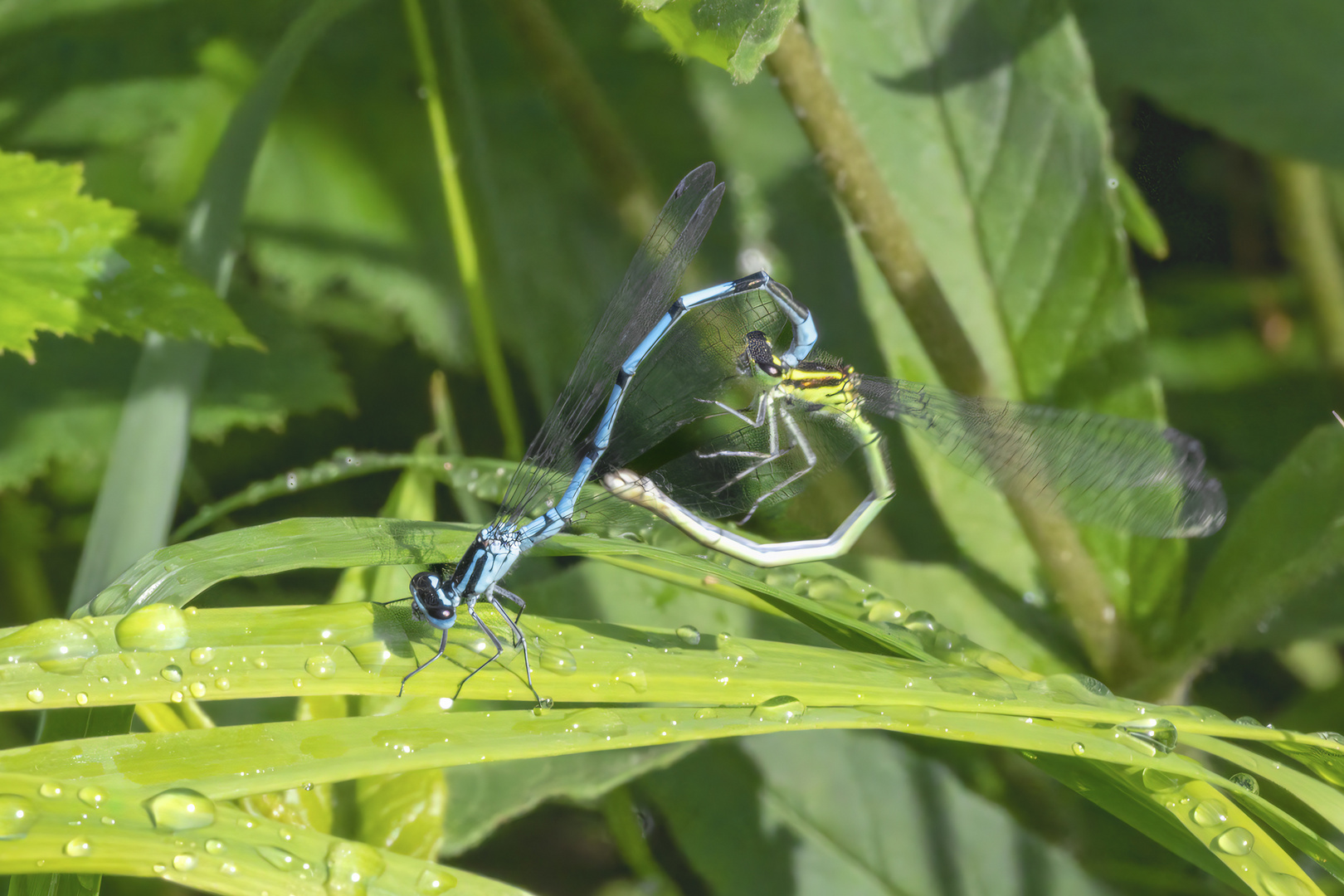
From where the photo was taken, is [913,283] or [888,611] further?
[913,283]

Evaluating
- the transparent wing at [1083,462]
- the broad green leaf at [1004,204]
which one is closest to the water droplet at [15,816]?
the transparent wing at [1083,462]

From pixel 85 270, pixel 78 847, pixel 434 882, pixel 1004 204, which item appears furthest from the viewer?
pixel 1004 204

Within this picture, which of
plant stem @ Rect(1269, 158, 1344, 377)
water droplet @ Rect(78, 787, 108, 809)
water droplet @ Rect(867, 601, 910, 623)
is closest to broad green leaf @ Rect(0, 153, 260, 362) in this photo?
water droplet @ Rect(78, 787, 108, 809)

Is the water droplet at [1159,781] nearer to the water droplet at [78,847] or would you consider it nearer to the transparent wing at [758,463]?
the transparent wing at [758,463]

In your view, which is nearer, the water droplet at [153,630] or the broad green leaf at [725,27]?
the water droplet at [153,630]

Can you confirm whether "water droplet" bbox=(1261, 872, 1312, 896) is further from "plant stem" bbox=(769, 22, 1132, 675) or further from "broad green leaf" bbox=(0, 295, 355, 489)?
"broad green leaf" bbox=(0, 295, 355, 489)

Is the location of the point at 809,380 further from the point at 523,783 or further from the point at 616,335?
the point at 523,783

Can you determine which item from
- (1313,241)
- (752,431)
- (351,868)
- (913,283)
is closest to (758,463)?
(752,431)
